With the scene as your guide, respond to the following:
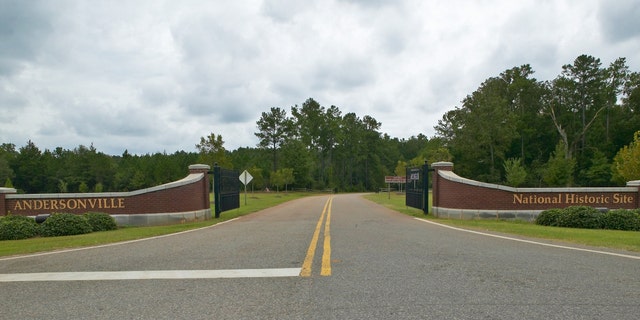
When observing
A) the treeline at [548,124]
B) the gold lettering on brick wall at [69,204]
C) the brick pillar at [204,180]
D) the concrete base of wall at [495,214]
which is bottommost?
the concrete base of wall at [495,214]

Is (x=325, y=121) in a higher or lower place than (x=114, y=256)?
higher

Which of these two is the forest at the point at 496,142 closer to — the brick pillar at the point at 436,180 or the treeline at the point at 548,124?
the treeline at the point at 548,124

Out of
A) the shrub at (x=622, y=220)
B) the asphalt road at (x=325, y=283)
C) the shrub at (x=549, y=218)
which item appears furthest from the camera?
the shrub at (x=549, y=218)

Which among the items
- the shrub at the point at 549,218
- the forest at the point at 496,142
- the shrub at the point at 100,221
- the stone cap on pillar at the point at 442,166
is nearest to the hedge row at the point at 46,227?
the shrub at the point at 100,221

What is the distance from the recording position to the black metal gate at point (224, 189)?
671 inches

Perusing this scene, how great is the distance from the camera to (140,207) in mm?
14914

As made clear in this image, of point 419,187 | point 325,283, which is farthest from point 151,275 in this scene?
point 419,187

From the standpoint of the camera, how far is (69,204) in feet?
48.6

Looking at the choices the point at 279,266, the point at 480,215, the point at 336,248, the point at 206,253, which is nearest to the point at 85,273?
the point at 206,253

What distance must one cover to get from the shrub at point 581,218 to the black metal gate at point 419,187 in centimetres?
526

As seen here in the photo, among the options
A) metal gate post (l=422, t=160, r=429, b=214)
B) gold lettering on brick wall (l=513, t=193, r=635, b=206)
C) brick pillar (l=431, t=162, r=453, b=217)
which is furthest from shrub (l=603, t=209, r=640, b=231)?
metal gate post (l=422, t=160, r=429, b=214)

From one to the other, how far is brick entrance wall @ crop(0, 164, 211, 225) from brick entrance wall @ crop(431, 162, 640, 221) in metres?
10.6

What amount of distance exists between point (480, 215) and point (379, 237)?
7913 mm

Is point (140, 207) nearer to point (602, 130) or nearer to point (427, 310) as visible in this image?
point (427, 310)
